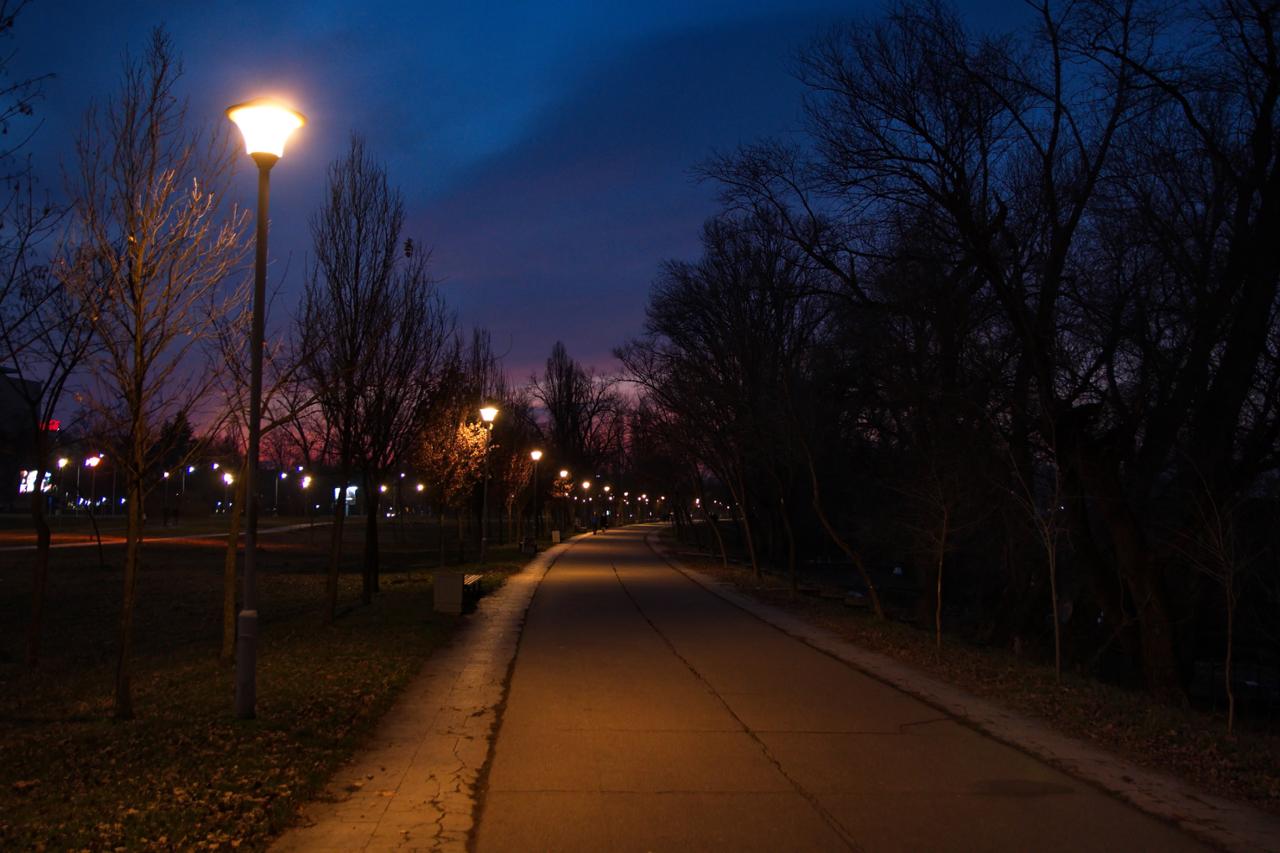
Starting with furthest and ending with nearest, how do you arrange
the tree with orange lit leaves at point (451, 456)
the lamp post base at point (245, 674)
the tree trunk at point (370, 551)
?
the tree with orange lit leaves at point (451, 456) < the tree trunk at point (370, 551) < the lamp post base at point (245, 674)

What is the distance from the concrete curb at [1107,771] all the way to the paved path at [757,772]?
0.19m

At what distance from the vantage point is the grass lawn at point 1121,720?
7.67 meters

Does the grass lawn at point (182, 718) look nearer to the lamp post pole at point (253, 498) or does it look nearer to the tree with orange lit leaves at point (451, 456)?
the lamp post pole at point (253, 498)

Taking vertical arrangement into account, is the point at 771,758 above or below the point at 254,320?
below

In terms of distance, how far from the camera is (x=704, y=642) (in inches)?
608

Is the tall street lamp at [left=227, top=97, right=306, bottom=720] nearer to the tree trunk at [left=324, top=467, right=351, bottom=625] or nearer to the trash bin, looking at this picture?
the tree trunk at [left=324, top=467, right=351, bottom=625]

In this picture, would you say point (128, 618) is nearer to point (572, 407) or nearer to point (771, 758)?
point (771, 758)

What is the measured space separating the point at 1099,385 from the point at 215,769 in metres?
15.8

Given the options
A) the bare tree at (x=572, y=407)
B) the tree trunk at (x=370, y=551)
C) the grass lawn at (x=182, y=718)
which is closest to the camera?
the grass lawn at (x=182, y=718)

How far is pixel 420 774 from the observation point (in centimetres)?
734

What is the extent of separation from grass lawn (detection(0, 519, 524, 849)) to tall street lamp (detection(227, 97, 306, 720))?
491 millimetres

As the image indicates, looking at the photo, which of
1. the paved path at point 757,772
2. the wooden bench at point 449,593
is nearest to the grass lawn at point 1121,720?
the paved path at point 757,772

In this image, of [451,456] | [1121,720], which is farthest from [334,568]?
[1121,720]

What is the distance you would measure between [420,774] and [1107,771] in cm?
525
